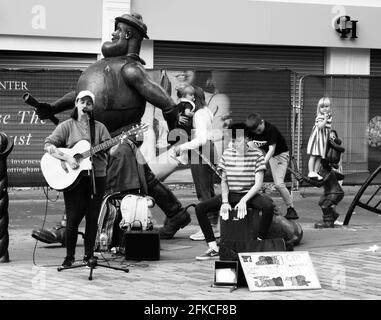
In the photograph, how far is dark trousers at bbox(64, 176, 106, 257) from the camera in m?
8.86

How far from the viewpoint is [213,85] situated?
1581 cm

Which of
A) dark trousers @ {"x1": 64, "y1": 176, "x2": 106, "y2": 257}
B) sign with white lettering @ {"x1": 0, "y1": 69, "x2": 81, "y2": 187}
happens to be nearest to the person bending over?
dark trousers @ {"x1": 64, "y1": 176, "x2": 106, "y2": 257}

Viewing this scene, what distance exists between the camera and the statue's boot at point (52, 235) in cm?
1027

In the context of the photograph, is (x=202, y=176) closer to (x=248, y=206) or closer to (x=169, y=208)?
(x=169, y=208)

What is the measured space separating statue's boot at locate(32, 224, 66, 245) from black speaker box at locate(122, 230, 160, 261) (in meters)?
1.25

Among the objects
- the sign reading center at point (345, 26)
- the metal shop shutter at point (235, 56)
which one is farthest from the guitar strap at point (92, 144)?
the sign reading center at point (345, 26)

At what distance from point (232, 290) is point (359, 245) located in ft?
10.6

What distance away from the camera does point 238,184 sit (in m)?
9.65

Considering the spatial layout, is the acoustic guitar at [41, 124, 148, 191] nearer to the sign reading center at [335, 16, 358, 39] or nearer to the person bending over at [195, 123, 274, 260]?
the person bending over at [195, 123, 274, 260]

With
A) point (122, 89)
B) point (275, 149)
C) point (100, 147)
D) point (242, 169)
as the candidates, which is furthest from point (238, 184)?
point (275, 149)

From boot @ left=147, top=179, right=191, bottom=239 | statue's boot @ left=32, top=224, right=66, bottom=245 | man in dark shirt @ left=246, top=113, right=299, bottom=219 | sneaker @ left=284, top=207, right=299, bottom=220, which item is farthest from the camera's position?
sneaker @ left=284, top=207, right=299, bottom=220

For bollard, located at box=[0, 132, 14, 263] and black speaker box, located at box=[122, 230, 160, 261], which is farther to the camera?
black speaker box, located at box=[122, 230, 160, 261]

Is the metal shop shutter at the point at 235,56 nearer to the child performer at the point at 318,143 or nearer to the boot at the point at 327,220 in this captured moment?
the child performer at the point at 318,143

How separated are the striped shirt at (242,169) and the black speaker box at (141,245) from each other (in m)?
0.98
